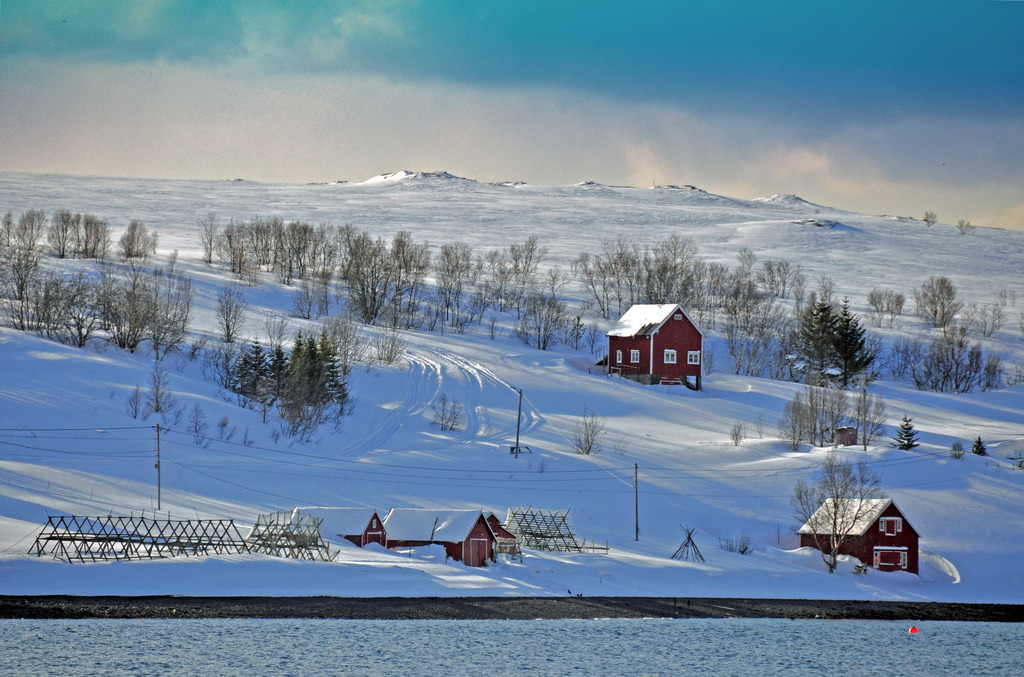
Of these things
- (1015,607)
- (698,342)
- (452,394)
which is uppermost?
(698,342)

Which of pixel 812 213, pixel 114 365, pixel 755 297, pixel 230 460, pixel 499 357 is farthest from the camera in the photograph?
pixel 812 213

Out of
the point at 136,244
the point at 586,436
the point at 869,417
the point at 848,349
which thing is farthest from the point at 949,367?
the point at 136,244

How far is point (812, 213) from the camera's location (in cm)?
17538

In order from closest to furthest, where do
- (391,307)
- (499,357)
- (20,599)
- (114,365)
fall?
(20,599), (114,365), (499,357), (391,307)

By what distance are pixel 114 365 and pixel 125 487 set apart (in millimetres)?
17370

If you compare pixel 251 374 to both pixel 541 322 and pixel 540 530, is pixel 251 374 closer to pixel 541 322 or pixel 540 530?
pixel 540 530

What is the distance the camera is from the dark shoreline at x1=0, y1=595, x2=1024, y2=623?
23953 millimetres

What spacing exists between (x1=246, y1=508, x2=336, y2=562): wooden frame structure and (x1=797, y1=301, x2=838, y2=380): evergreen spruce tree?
44.8 m

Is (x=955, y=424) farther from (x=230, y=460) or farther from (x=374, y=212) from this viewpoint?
(x=374, y=212)

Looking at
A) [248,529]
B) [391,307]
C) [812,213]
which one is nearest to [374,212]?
[391,307]

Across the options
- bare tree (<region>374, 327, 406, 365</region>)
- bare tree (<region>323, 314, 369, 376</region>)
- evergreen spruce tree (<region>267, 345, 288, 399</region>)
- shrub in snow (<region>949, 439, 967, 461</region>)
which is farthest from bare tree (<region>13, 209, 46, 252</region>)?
shrub in snow (<region>949, 439, 967, 461</region>)

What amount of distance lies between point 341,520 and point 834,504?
18906mm

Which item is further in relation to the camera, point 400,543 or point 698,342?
point 698,342

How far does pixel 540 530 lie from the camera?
36.2 metres
